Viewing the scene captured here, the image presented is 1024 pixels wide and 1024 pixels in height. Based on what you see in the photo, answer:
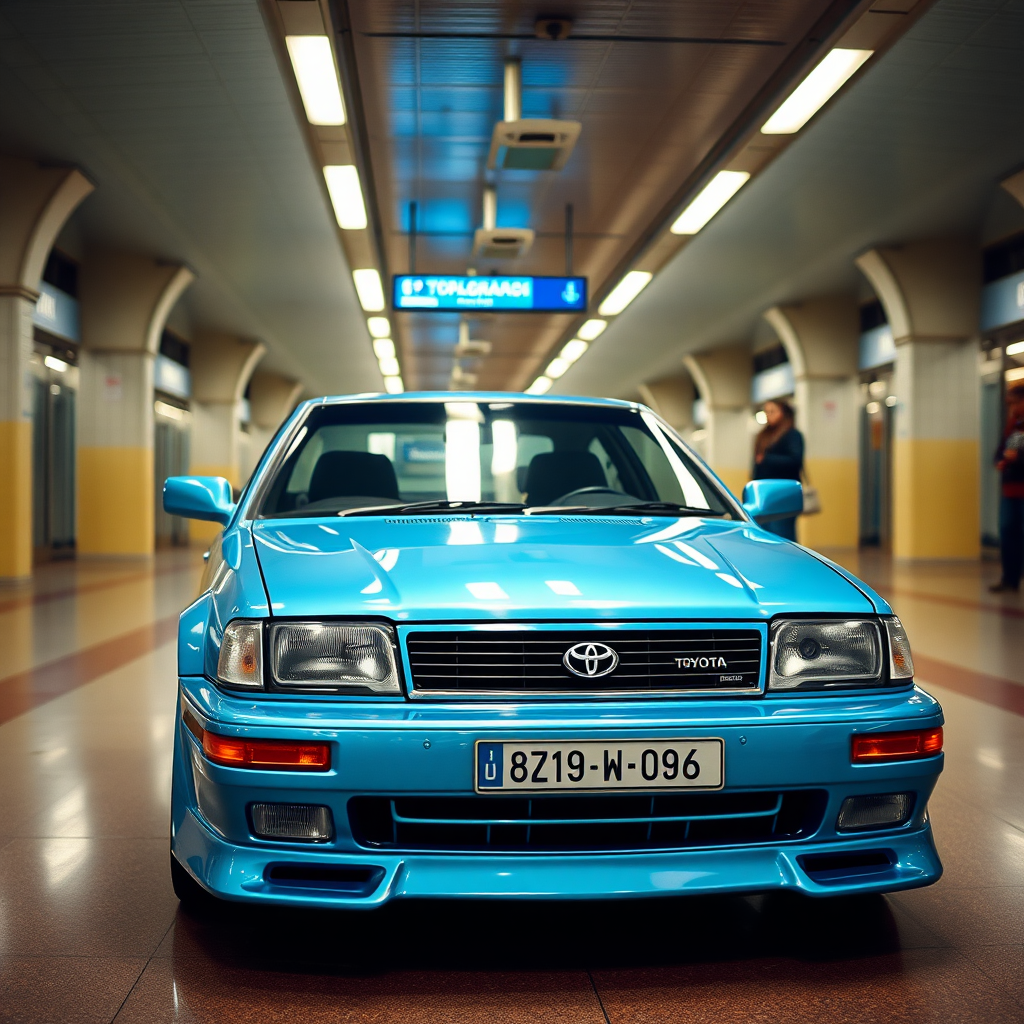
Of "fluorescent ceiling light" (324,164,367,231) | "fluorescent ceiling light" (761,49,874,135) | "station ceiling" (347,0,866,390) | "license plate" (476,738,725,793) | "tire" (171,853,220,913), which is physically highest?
"station ceiling" (347,0,866,390)

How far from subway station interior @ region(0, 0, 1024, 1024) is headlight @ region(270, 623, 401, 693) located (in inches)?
1.1

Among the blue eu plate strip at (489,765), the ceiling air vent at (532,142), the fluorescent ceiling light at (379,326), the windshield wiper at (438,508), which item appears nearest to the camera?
the blue eu plate strip at (489,765)

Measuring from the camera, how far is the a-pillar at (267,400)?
2905 centimetres

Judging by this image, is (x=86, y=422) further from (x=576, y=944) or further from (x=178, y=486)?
(x=576, y=944)

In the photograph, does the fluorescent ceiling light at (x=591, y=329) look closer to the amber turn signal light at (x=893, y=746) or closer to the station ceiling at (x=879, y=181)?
the station ceiling at (x=879, y=181)

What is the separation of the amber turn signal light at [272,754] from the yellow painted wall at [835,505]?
59.9 feet

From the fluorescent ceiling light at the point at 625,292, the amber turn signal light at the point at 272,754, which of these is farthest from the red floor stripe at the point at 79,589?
the amber turn signal light at the point at 272,754

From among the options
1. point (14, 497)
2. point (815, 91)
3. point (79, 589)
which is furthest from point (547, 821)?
point (14, 497)

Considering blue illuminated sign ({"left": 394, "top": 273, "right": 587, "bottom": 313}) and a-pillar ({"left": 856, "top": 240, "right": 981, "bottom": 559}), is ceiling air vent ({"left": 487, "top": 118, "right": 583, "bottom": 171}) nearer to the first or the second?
blue illuminated sign ({"left": 394, "top": 273, "right": 587, "bottom": 313})

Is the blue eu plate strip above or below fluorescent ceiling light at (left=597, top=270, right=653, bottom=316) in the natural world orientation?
below

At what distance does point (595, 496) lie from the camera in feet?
10.6

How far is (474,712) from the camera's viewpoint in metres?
2.01

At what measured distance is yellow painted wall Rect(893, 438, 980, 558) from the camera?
15609mm

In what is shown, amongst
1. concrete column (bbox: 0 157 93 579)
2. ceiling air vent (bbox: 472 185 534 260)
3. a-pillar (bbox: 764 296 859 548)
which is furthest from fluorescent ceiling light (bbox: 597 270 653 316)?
concrete column (bbox: 0 157 93 579)
